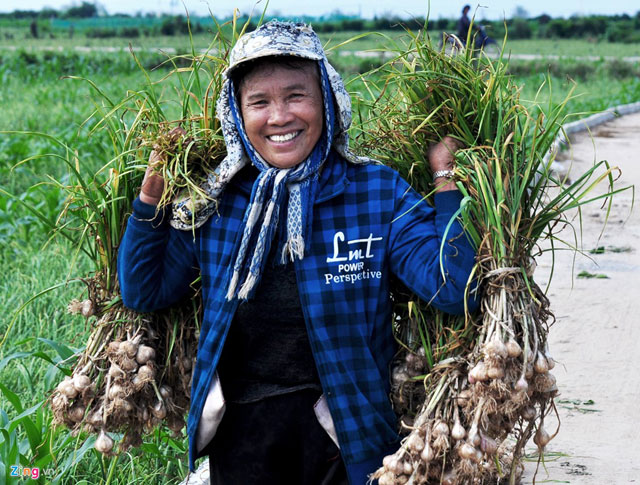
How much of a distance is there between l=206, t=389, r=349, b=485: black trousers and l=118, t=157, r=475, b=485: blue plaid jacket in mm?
117

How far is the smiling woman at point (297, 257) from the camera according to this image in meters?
2.09

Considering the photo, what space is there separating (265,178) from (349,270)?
0.30m

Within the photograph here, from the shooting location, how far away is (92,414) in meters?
2.26

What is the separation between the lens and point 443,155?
223 centimetres

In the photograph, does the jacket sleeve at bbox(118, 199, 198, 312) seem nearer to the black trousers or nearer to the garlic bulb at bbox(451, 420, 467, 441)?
the black trousers

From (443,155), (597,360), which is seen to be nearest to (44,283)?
(597,360)

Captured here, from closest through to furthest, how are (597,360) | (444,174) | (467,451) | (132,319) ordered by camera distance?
(467,451) < (444,174) < (132,319) < (597,360)

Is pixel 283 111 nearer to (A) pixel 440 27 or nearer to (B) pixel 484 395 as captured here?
(B) pixel 484 395

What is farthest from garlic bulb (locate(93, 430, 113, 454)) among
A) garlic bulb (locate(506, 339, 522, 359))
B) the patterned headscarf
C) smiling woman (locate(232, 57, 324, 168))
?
garlic bulb (locate(506, 339, 522, 359))

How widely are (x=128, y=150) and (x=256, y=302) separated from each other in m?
0.52

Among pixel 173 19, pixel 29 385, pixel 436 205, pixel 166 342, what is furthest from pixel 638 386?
pixel 173 19

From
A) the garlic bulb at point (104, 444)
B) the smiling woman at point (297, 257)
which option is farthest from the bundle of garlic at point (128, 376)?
the smiling woman at point (297, 257)

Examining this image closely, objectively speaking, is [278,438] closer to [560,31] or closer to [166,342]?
[166,342]

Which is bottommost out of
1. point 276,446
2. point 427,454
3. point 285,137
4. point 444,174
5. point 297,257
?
point 276,446
